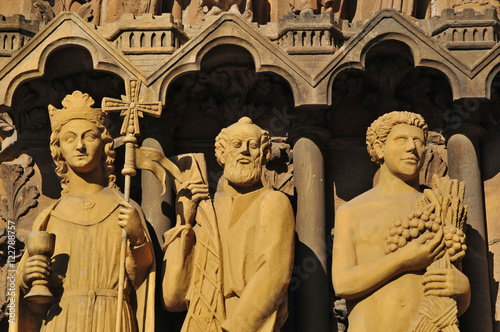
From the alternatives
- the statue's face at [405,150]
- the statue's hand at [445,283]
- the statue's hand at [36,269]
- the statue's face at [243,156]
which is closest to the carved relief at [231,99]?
the statue's face at [243,156]

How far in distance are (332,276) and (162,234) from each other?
1496 mm

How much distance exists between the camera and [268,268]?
10.8m

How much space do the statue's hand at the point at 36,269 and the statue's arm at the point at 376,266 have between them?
213cm

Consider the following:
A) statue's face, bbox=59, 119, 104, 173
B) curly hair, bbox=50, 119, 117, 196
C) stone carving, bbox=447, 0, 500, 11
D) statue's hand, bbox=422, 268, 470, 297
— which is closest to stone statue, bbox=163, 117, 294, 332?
curly hair, bbox=50, 119, 117, 196

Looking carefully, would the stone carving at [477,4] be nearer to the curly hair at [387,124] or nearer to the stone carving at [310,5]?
the stone carving at [310,5]

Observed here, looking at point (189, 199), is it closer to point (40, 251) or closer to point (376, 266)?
A: point (40, 251)

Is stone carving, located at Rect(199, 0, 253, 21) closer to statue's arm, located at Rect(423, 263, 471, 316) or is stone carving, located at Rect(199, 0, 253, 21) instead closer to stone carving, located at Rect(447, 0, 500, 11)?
stone carving, located at Rect(447, 0, 500, 11)

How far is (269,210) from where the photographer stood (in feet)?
36.1

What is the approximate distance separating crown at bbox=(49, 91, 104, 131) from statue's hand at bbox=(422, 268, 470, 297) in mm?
2882

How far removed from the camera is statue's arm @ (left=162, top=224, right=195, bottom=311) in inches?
435

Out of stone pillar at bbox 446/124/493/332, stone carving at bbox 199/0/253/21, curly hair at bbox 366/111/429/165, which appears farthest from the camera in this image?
stone carving at bbox 199/0/253/21

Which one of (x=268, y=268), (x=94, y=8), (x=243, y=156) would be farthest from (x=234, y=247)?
(x=94, y=8)

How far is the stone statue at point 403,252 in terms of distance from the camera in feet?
34.9

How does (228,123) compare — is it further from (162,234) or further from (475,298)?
(475,298)
